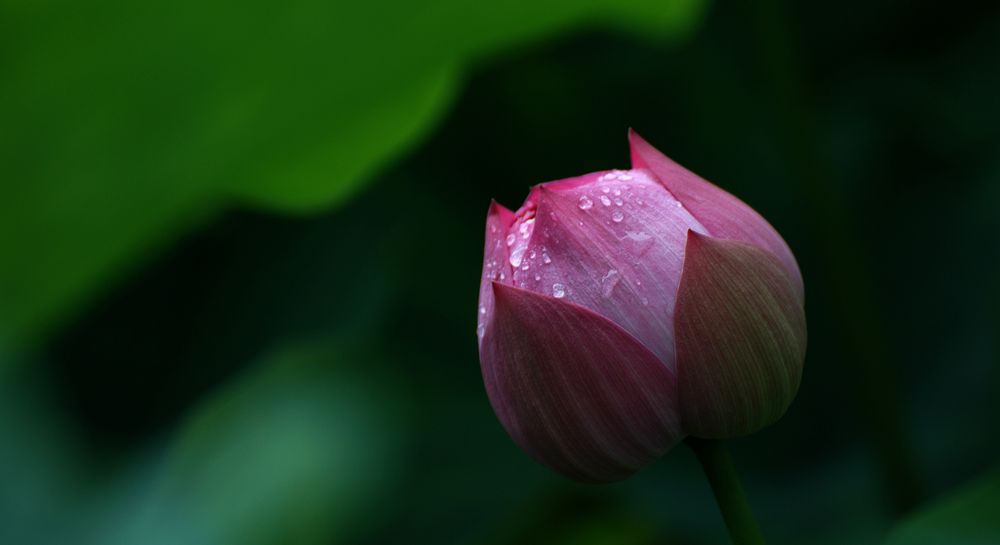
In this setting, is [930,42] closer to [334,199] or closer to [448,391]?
[448,391]

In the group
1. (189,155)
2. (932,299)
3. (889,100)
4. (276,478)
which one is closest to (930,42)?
(889,100)

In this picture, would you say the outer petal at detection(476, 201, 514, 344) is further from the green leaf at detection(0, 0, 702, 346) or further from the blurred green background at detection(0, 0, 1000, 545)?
the blurred green background at detection(0, 0, 1000, 545)

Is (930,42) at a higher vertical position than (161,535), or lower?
higher

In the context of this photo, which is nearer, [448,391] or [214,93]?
[214,93]

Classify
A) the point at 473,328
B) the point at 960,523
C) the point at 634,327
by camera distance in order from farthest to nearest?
the point at 473,328
the point at 960,523
the point at 634,327

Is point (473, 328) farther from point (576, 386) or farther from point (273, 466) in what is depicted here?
point (576, 386)

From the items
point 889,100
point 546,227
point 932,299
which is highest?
point 546,227

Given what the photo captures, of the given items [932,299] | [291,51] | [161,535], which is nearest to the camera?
[291,51]

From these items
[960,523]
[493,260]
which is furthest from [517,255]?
[960,523]
